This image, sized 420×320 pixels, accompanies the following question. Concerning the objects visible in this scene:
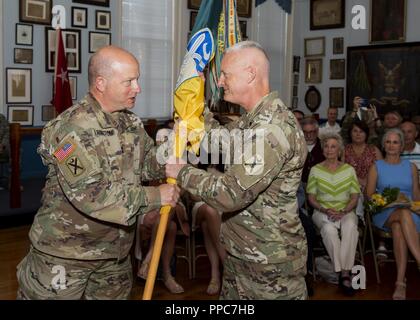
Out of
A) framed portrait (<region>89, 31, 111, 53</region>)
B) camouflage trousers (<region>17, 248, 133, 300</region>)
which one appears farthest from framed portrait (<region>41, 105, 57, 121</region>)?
camouflage trousers (<region>17, 248, 133, 300</region>)

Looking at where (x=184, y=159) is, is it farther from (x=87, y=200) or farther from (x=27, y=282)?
(x=27, y=282)

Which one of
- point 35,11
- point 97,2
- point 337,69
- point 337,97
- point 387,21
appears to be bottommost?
point 337,97

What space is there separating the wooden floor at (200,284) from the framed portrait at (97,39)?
150 inches

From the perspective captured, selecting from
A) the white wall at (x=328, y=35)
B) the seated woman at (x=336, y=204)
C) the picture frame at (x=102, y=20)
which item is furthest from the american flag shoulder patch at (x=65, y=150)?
the white wall at (x=328, y=35)

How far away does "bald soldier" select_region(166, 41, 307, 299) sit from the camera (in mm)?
2252

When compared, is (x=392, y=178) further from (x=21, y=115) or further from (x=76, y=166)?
(x=21, y=115)

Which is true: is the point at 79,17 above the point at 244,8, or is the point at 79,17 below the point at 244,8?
below

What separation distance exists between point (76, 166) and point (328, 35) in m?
9.66

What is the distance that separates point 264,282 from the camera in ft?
7.78

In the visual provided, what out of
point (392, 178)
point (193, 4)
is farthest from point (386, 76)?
point (392, 178)

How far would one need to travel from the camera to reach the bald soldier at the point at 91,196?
2.21m

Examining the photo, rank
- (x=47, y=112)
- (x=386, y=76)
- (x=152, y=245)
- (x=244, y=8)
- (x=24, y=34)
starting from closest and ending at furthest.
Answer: (x=152, y=245) < (x=24, y=34) < (x=47, y=112) < (x=386, y=76) < (x=244, y=8)

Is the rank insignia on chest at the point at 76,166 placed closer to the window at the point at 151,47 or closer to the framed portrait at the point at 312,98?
the window at the point at 151,47

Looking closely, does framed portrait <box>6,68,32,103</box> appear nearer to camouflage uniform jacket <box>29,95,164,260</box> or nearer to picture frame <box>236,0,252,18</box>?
picture frame <box>236,0,252,18</box>
